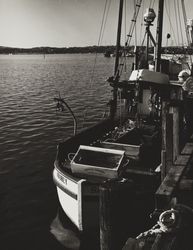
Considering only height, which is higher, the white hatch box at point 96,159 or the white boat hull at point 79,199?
the white hatch box at point 96,159

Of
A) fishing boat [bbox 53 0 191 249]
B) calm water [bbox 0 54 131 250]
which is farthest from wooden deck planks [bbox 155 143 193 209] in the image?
calm water [bbox 0 54 131 250]

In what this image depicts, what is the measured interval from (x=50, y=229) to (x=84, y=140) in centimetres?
447

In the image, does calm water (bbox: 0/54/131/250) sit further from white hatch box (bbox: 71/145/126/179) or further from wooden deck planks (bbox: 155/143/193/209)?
wooden deck planks (bbox: 155/143/193/209)

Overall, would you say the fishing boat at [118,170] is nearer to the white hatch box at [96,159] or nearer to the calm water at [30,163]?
the white hatch box at [96,159]

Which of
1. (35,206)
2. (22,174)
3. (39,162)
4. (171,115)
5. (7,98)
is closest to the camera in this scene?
(171,115)

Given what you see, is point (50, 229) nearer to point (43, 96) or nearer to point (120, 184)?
point (120, 184)

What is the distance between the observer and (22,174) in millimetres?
19656

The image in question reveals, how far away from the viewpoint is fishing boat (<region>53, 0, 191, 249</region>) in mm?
8258

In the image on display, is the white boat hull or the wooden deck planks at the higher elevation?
the wooden deck planks

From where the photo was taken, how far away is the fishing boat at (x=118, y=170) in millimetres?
8258

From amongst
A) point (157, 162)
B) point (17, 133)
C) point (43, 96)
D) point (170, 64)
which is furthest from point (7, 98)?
point (157, 162)

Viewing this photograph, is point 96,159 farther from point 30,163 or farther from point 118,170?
point 30,163

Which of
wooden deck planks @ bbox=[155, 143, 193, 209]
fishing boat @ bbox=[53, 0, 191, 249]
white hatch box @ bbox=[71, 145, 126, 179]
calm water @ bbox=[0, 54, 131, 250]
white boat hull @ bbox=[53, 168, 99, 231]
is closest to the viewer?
wooden deck planks @ bbox=[155, 143, 193, 209]

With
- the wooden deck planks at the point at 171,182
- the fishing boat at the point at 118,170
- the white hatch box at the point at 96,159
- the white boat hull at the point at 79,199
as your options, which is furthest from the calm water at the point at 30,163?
the wooden deck planks at the point at 171,182
